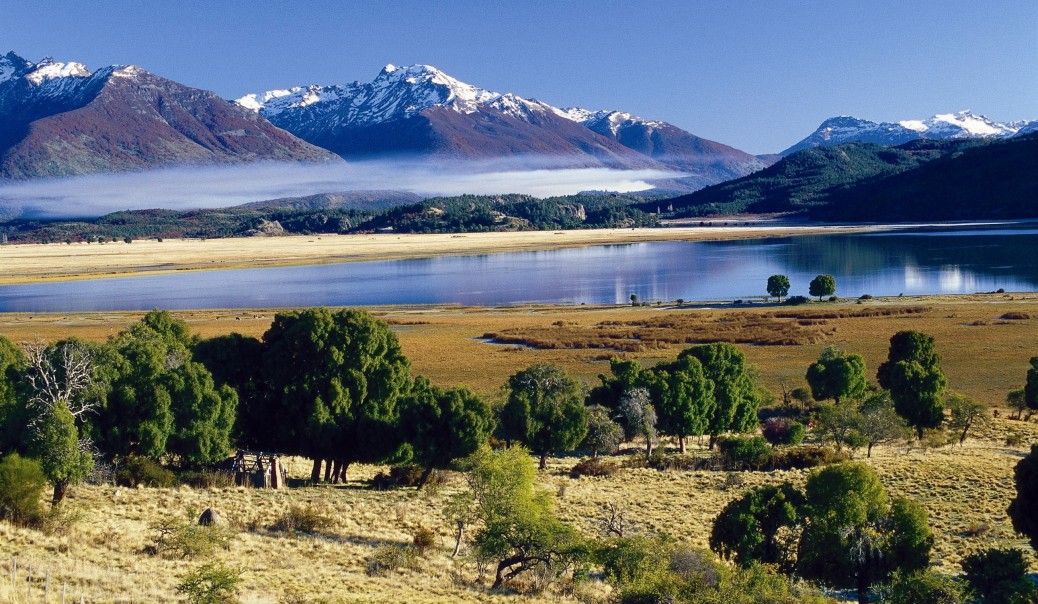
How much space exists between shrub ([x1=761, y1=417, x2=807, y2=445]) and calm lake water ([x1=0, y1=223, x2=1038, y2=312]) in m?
60.6

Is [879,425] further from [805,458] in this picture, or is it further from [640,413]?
[640,413]

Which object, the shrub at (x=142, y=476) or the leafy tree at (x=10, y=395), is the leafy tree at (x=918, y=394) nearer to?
the shrub at (x=142, y=476)

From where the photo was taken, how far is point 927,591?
19.6 metres

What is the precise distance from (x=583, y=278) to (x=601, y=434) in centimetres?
9289

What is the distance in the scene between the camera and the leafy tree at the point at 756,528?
23453 millimetres

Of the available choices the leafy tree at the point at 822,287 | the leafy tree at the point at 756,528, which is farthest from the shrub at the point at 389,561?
the leafy tree at the point at 822,287

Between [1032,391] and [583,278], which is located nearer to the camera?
[1032,391]

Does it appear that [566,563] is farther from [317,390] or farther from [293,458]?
[293,458]

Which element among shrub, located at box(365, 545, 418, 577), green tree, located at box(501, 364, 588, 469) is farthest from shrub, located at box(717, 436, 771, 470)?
shrub, located at box(365, 545, 418, 577)

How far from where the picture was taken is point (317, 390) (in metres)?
31.7

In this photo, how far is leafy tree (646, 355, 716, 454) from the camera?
37.9 metres

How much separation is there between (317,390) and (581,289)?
83.8 m

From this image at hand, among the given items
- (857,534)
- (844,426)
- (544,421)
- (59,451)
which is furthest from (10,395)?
(844,426)

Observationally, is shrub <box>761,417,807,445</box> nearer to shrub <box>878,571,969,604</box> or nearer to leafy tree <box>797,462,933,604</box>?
leafy tree <box>797,462,933,604</box>
